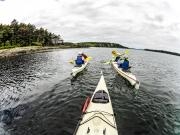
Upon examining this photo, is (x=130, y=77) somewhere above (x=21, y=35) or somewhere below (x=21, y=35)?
below

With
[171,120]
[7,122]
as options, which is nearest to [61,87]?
[7,122]

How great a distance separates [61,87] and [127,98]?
10920 millimetres

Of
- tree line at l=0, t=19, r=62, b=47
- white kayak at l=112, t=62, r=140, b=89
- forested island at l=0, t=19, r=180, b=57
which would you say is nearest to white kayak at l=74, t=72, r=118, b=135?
white kayak at l=112, t=62, r=140, b=89

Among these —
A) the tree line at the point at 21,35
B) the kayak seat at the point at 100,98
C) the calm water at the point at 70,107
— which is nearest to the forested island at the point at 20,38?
the tree line at the point at 21,35

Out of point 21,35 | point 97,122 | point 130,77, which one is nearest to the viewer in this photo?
point 97,122

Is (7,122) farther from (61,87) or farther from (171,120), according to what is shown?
(171,120)

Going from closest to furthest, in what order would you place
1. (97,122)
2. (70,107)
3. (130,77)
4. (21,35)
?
(97,122) → (70,107) → (130,77) → (21,35)

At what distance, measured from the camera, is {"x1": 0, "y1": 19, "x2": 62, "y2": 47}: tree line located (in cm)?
10441

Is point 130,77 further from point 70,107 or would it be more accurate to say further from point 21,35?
point 21,35

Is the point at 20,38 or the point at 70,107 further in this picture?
the point at 20,38

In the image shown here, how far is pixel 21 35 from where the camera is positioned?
11575 cm

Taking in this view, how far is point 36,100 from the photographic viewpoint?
82.1 ft

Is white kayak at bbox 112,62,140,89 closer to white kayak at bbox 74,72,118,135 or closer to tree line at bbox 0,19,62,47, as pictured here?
white kayak at bbox 74,72,118,135

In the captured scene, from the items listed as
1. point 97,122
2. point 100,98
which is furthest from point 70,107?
point 97,122
